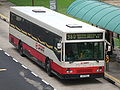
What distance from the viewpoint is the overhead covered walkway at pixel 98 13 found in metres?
28.1

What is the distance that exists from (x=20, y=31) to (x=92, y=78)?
749 cm

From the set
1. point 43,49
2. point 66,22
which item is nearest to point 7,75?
point 43,49

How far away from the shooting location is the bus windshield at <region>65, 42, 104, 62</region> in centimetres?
2559

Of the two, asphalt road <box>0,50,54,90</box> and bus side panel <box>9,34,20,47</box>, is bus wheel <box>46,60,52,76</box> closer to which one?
asphalt road <box>0,50,54,90</box>

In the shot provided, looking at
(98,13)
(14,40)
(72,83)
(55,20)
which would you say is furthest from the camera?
(14,40)

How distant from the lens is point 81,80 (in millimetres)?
27109

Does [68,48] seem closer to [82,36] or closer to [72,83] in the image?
[82,36]

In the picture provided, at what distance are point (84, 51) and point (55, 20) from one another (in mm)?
3914

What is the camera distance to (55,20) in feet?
94.8

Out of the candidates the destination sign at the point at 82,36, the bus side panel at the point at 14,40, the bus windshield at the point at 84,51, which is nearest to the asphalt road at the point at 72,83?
the bus windshield at the point at 84,51

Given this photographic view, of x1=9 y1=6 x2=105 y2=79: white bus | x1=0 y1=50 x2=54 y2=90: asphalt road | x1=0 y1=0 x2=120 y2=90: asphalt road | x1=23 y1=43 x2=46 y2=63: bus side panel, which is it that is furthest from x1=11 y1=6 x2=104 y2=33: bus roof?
x1=0 y1=50 x2=54 y2=90: asphalt road

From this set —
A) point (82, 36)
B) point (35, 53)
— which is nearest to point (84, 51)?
point (82, 36)

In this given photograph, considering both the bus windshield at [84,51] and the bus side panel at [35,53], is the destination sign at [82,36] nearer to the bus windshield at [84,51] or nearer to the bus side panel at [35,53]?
the bus windshield at [84,51]

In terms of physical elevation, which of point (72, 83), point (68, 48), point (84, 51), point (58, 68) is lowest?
point (72, 83)
